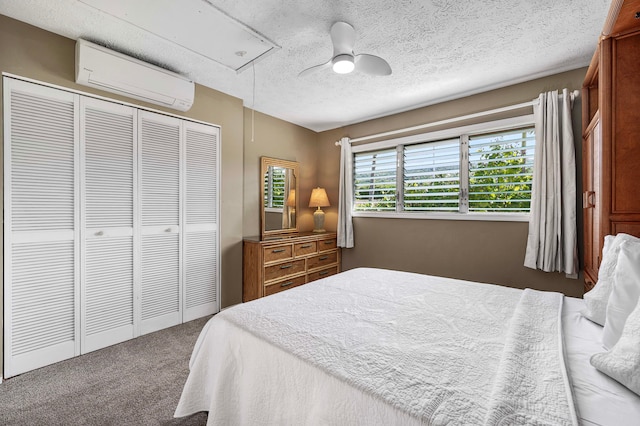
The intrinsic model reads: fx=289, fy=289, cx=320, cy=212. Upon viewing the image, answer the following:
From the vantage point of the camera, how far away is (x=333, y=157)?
4.51 m

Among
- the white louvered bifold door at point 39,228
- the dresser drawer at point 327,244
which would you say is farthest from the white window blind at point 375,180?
the white louvered bifold door at point 39,228

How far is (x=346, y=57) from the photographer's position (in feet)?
6.58

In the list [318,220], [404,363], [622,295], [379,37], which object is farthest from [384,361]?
[318,220]

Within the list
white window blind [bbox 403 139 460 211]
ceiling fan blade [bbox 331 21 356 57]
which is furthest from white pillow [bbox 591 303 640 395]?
white window blind [bbox 403 139 460 211]

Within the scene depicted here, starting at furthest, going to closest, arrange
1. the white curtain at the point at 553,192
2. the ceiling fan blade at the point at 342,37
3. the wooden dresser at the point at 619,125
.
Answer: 1. the white curtain at the point at 553,192
2. the ceiling fan blade at the point at 342,37
3. the wooden dresser at the point at 619,125

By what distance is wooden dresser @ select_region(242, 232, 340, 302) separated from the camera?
335cm

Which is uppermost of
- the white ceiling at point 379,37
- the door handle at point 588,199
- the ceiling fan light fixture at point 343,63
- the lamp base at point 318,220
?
the white ceiling at point 379,37

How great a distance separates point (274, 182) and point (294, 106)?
1033 millimetres

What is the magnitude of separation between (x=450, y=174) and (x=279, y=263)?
7.53 feet

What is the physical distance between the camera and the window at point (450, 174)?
2.95 m

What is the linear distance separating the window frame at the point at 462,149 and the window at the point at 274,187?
3.83ft

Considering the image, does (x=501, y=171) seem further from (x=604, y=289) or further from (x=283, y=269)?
(x=283, y=269)

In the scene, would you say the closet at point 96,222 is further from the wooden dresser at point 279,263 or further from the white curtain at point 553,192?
the white curtain at point 553,192

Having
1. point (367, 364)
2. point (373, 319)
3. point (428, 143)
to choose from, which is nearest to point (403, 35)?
point (428, 143)
